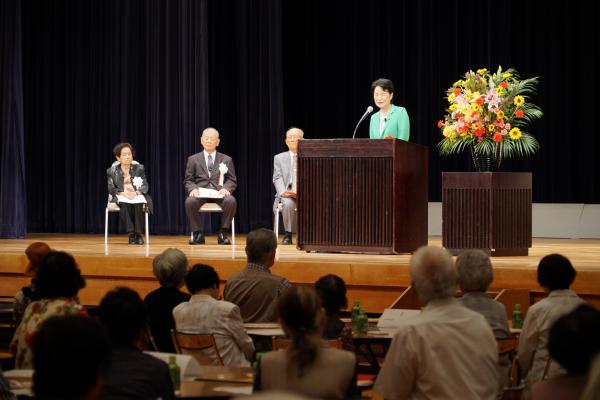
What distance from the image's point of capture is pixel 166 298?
14.9 feet

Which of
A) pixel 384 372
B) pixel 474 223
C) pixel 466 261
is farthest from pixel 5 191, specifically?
pixel 384 372

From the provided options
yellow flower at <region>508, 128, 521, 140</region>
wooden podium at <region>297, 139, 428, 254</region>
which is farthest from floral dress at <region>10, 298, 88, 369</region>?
yellow flower at <region>508, 128, 521, 140</region>

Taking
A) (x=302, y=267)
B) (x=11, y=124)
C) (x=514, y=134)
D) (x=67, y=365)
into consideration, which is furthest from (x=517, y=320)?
(x=11, y=124)

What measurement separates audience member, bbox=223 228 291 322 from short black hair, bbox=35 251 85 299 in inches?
46.4

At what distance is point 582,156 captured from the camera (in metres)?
10.2

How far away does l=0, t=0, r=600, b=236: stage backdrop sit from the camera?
1027cm

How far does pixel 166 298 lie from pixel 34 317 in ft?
3.48

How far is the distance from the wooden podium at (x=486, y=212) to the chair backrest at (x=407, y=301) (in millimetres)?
1185

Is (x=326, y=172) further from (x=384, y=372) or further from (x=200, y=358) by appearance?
(x=384, y=372)

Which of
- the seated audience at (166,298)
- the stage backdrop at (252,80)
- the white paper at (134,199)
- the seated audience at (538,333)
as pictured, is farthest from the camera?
the stage backdrop at (252,80)

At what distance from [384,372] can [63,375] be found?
1.24m

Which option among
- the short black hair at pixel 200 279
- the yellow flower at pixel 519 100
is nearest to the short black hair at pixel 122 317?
the short black hair at pixel 200 279

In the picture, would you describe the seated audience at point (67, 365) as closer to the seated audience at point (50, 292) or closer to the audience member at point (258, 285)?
the seated audience at point (50, 292)

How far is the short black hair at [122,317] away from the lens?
293cm
